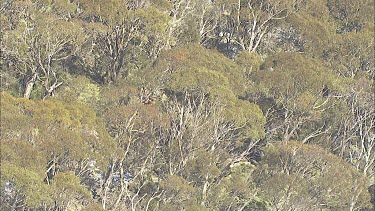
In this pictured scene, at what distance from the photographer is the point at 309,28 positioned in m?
53.4

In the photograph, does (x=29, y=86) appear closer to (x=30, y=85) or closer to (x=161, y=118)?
(x=30, y=85)

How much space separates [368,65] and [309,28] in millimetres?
6154

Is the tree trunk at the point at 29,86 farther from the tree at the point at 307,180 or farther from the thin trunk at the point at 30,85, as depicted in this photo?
the tree at the point at 307,180

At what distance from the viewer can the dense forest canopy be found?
2748 centimetres

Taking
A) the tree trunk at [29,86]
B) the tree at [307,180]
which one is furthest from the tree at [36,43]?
the tree at [307,180]

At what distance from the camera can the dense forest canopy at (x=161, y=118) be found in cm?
2748

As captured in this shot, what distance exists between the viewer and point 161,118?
34.0 metres

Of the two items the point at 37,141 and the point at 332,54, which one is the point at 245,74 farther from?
the point at 37,141

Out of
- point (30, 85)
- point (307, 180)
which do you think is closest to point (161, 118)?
point (30, 85)

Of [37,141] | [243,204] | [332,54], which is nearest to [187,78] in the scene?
[243,204]

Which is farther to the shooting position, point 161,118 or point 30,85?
point 30,85

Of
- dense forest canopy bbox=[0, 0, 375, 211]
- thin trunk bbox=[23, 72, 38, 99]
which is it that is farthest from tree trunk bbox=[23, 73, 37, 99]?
dense forest canopy bbox=[0, 0, 375, 211]

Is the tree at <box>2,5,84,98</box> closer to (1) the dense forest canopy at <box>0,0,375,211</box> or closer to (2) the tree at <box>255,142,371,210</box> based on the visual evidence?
(1) the dense forest canopy at <box>0,0,375,211</box>

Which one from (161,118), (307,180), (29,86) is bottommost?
(307,180)
